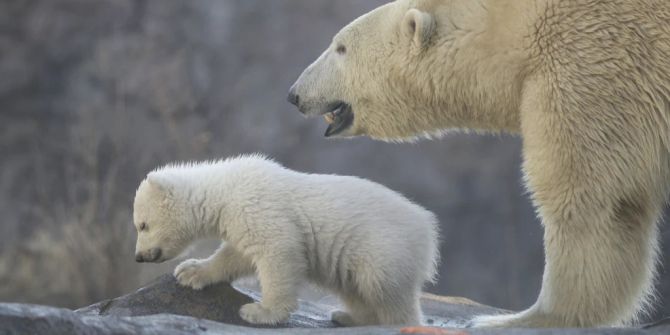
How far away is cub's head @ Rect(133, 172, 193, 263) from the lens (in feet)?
12.2

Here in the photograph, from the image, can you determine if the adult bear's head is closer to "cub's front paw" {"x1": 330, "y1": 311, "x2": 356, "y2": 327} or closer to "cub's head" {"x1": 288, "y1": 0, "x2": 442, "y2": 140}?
"cub's head" {"x1": 288, "y1": 0, "x2": 442, "y2": 140}

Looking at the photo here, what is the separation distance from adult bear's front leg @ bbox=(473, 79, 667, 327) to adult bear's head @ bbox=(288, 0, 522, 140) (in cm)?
24

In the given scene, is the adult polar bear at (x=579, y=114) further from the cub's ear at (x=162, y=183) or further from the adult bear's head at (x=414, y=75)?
the cub's ear at (x=162, y=183)

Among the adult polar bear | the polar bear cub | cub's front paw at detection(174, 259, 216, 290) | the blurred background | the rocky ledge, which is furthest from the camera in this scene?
the blurred background

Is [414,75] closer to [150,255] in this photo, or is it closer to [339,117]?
[339,117]

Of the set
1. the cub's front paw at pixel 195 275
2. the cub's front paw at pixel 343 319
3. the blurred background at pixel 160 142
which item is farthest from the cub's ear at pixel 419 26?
the blurred background at pixel 160 142

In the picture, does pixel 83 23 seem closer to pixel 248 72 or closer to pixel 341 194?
pixel 248 72

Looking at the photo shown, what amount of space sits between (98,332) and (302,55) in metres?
6.45

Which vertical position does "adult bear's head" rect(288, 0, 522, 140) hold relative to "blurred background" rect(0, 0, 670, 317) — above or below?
above

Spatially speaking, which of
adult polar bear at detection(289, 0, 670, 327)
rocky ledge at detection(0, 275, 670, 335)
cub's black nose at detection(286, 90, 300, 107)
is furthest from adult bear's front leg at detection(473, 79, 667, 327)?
cub's black nose at detection(286, 90, 300, 107)

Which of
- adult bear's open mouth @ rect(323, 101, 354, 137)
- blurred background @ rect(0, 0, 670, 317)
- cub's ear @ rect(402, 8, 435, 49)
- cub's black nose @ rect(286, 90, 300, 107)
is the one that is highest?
cub's ear @ rect(402, 8, 435, 49)

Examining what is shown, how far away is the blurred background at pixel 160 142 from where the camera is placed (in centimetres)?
823

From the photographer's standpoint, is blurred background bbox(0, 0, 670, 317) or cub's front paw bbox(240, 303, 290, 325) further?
blurred background bbox(0, 0, 670, 317)

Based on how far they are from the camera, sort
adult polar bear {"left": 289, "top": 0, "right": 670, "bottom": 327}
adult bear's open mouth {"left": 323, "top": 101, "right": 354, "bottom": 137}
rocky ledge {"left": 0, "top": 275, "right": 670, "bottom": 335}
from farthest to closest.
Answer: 1. adult bear's open mouth {"left": 323, "top": 101, "right": 354, "bottom": 137}
2. adult polar bear {"left": 289, "top": 0, "right": 670, "bottom": 327}
3. rocky ledge {"left": 0, "top": 275, "right": 670, "bottom": 335}
